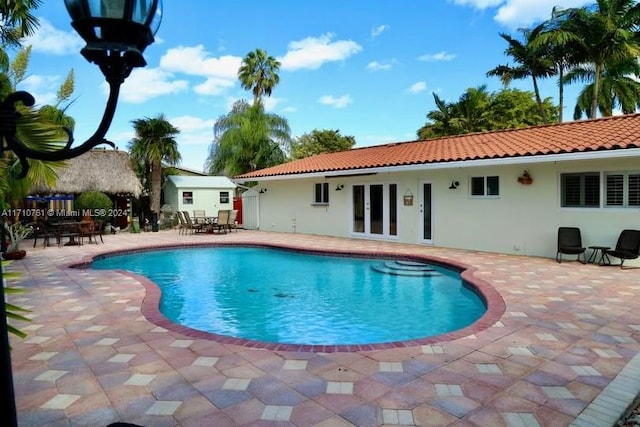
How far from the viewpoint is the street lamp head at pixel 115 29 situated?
7.08 ft

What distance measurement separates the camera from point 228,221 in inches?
789

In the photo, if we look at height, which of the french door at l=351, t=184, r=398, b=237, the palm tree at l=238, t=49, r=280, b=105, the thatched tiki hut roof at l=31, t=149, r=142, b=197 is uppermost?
the palm tree at l=238, t=49, r=280, b=105

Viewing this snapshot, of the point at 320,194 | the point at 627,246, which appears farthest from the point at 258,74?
the point at 627,246

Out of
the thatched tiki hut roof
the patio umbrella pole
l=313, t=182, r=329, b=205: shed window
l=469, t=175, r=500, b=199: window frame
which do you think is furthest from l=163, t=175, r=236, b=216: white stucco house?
the patio umbrella pole

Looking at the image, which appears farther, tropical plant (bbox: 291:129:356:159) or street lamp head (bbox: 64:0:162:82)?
tropical plant (bbox: 291:129:356:159)

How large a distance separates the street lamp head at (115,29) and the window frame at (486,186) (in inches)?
465

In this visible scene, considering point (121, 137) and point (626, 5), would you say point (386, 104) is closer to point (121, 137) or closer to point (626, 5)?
point (626, 5)

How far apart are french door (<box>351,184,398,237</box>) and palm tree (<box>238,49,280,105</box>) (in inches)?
796

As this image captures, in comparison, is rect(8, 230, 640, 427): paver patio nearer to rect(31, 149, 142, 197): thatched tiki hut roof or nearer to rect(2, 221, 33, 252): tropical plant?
rect(2, 221, 33, 252): tropical plant

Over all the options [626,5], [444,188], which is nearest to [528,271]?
[444,188]

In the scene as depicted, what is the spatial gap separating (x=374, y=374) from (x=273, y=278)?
6.87 metres

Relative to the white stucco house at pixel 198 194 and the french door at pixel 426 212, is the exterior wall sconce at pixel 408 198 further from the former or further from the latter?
the white stucco house at pixel 198 194

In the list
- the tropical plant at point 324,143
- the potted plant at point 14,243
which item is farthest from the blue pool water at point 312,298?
the tropical plant at point 324,143

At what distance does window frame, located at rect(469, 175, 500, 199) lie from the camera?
12438 mm
